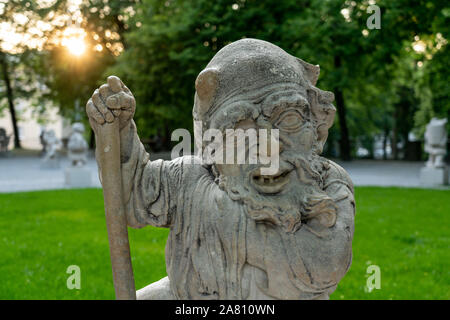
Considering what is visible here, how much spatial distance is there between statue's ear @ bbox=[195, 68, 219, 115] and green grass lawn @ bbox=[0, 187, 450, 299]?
324 centimetres

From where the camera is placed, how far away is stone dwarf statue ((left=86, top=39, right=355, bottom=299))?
2104 millimetres

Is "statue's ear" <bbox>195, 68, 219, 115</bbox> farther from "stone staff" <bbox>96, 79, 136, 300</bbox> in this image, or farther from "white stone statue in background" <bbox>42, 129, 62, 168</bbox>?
"white stone statue in background" <bbox>42, 129, 62, 168</bbox>

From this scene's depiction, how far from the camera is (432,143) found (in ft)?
41.8

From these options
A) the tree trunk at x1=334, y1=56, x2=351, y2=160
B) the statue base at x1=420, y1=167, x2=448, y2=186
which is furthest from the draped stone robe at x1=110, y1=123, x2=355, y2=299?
the tree trunk at x1=334, y1=56, x2=351, y2=160

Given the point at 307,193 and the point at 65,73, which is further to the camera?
the point at 65,73

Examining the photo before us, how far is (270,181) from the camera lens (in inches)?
85.5

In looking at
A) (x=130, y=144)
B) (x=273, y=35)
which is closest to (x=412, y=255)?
(x=130, y=144)

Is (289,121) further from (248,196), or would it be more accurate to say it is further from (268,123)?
(248,196)

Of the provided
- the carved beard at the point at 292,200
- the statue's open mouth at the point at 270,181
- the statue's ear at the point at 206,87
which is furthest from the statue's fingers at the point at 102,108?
the statue's open mouth at the point at 270,181

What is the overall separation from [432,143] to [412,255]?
755 centimetres

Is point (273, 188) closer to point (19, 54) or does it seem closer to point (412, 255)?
point (412, 255)

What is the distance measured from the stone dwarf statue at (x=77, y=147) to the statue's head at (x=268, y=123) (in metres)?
11.3

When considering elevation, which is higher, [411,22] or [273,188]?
[411,22]
